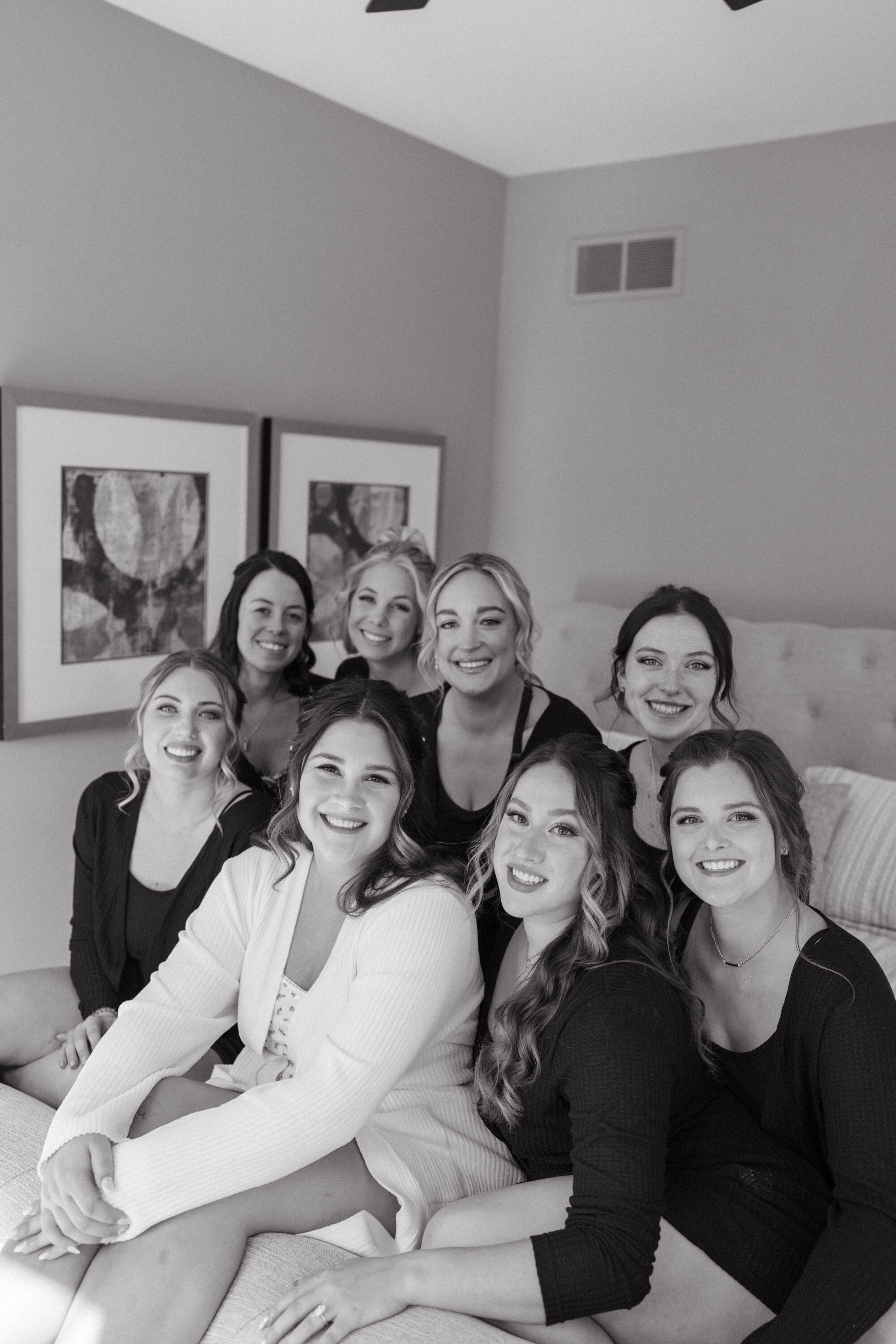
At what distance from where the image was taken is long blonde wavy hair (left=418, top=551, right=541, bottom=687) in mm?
2512

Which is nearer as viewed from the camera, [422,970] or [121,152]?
[422,970]

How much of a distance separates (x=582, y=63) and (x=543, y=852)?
2216mm

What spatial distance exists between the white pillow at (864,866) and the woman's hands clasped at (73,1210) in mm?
1770

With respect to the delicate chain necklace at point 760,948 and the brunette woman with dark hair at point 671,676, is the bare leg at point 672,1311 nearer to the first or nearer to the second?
the delicate chain necklace at point 760,948

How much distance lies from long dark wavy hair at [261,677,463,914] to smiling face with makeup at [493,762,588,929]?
6.1 inches

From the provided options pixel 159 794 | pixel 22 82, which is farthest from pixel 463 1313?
pixel 22 82

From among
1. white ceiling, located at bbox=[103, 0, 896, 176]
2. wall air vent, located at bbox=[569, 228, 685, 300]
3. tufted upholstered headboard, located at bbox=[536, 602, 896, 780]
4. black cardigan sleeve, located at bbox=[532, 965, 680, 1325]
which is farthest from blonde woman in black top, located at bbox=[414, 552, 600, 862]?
wall air vent, located at bbox=[569, 228, 685, 300]

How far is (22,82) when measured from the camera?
274 centimetres

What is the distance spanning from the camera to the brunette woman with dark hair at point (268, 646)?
2.85m

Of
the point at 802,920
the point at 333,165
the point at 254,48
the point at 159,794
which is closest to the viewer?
the point at 802,920

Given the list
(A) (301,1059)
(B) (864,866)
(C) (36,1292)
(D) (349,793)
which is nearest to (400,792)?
(D) (349,793)

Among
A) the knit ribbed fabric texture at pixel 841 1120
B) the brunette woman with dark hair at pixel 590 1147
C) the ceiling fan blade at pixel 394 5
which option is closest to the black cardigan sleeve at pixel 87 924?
the brunette woman with dark hair at pixel 590 1147

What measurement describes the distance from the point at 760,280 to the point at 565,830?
248cm

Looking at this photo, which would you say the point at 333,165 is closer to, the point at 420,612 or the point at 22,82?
the point at 22,82
